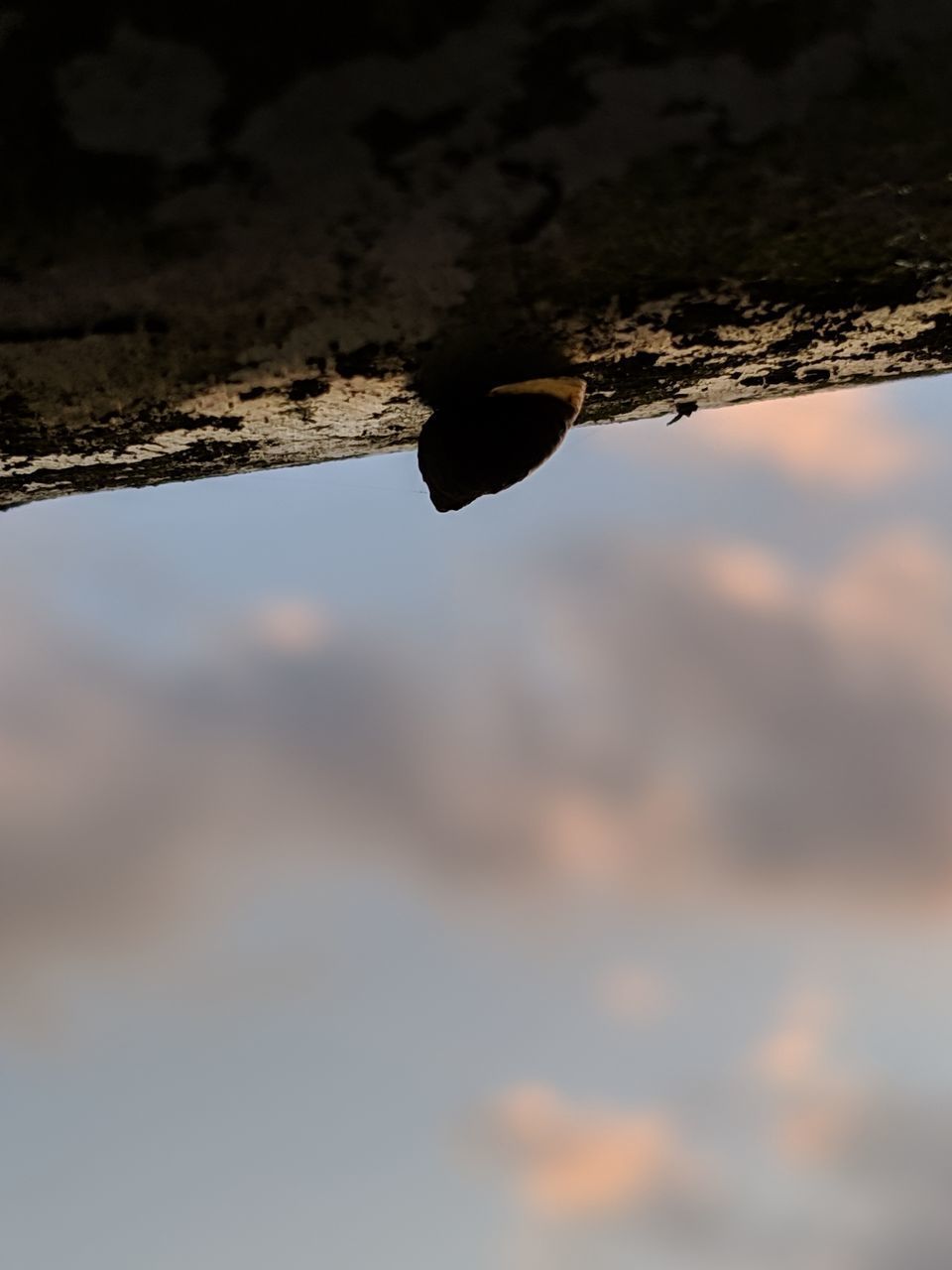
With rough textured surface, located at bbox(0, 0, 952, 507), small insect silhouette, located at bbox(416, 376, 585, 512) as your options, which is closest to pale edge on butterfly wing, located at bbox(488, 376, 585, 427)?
small insect silhouette, located at bbox(416, 376, 585, 512)

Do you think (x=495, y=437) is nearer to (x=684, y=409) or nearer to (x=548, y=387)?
(x=548, y=387)

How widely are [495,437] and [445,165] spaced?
1.08ft

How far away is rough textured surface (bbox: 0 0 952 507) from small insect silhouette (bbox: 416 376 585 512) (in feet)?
0.42

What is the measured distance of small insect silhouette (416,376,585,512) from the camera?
1.30 metres

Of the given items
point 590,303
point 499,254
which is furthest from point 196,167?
point 590,303

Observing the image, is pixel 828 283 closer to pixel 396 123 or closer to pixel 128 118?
pixel 396 123

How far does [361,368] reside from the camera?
1282mm

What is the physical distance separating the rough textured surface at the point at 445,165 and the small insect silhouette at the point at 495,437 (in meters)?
0.13

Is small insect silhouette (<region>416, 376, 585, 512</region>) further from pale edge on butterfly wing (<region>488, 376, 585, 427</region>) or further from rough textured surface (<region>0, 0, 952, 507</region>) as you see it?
rough textured surface (<region>0, 0, 952, 507</region>)

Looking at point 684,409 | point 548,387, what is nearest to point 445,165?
point 548,387

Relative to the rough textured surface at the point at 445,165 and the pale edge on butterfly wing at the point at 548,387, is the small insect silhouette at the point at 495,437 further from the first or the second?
the rough textured surface at the point at 445,165

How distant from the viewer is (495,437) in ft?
4.26

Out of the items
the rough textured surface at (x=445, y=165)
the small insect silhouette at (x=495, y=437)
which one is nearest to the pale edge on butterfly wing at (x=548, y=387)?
the small insect silhouette at (x=495, y=437)

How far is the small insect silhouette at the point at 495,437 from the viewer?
130 centimetres
